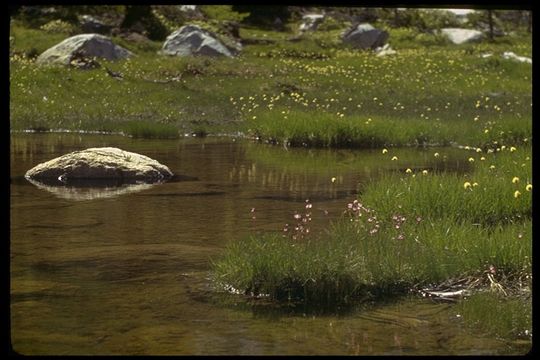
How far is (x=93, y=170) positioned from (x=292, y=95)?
17095 mm

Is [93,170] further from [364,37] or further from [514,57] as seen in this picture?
[364,37]

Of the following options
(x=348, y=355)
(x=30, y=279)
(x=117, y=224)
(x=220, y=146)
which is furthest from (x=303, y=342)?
(x=220, y=146)

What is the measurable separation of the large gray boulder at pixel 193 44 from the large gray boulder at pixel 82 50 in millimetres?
2541

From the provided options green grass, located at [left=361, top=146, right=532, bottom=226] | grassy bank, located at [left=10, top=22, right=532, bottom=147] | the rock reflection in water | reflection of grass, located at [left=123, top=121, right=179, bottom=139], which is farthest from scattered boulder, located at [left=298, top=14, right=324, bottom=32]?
green grass, located at [left=361, top=146, right=532, bottom=226]

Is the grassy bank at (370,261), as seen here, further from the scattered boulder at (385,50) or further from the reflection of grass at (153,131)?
the scattered boulder at (385,50)

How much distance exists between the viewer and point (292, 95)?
3334 centimetres

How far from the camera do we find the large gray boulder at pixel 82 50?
3709cm

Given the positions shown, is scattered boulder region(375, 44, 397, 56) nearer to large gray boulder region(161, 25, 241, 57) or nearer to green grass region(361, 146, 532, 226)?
large gray boulder region(161, 25, 241, 57)

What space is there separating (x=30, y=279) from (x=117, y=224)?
129 inches

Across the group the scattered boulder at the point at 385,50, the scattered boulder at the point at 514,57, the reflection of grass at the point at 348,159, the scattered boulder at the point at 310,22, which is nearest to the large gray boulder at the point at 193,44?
the scattered boulder at the point at 385,50

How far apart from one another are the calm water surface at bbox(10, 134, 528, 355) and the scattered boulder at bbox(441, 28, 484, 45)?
43900 millimetres

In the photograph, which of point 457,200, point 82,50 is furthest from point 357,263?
point 82,50

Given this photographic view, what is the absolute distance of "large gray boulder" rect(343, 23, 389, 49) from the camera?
5344 centimetres

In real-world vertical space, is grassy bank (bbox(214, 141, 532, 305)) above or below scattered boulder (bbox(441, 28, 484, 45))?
below
